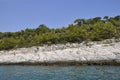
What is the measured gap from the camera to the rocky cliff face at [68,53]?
162 ft

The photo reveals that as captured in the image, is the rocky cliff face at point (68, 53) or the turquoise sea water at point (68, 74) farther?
the rocky cliff face at point (68, 53)

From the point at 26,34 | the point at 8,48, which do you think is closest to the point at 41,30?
the point at 26,34

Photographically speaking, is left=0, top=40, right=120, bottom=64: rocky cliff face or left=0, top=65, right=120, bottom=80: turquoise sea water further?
left=0, top=40, right=120, bottom=64: rocky cliff face

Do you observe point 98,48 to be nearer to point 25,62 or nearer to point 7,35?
point 25,62

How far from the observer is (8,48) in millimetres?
73438

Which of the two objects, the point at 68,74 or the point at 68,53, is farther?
the point at 68,53

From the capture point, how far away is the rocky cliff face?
162 feet

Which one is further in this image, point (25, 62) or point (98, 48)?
point (25, 62)

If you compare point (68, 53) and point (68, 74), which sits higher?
point (68, 53)

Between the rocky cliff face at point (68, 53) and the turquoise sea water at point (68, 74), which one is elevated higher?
the rocky cliff face at point (68, 53)

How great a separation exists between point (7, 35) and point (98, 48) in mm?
53077

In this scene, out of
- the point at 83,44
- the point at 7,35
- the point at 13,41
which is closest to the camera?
the point at 83,44

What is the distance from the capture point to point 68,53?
54.0 m

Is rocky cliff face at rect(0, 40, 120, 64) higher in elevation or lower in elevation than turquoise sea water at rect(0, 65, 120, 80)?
higher
